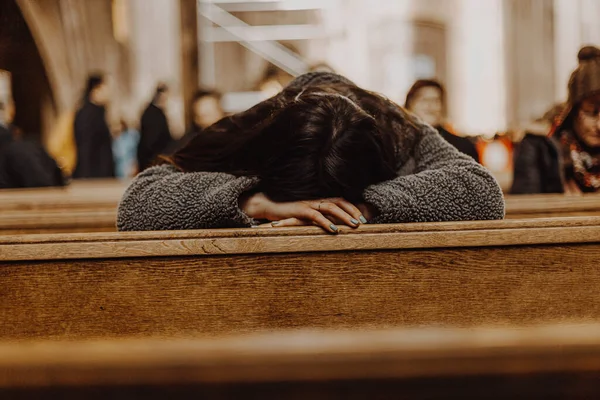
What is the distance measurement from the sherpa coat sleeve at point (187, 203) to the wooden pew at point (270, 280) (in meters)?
0.17

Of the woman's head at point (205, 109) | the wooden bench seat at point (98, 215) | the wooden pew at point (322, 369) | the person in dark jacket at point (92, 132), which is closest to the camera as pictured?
the wooden pew at point (322, 369)

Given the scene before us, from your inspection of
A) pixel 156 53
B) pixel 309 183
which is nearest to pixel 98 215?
pixel 309 183

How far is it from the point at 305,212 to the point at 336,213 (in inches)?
3.1

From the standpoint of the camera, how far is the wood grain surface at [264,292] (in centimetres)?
135

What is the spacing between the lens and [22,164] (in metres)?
4.09

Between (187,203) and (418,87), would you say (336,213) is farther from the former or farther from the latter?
(418,87)

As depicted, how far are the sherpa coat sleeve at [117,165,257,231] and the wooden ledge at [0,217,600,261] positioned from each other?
6.5 inches

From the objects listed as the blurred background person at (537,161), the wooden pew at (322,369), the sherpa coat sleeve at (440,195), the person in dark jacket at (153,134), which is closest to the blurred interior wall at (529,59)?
the person in dark jacket at (153,134)

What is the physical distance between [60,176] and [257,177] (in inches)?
128

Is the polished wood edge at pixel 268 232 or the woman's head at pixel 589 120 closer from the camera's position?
the polished wood edge at pixel 268 232

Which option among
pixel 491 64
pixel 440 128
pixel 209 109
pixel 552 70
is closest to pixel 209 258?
pixel 440 128

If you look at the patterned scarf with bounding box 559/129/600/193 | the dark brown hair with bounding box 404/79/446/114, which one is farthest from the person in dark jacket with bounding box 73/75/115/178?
the patterned scarf with bounding box 559/129/600/193

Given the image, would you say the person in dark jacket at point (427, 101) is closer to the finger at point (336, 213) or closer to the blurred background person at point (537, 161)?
the blurred background person at point (537, 161)

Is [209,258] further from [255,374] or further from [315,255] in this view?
[255,374]
